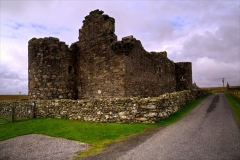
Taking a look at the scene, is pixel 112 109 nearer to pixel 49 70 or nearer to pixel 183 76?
pixel 49 70

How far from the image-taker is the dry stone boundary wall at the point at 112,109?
12570mm

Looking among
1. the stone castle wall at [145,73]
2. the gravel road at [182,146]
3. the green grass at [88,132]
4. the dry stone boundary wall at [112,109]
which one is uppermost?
the stone castle wall at [145,73]

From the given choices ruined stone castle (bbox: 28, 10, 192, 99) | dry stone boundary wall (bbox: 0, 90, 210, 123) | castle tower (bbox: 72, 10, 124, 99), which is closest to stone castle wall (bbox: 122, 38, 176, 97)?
ruined stone castle (bbox: 28, 10, 192, 99)

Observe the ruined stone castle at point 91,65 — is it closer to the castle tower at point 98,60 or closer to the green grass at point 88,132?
the castle tower at point 98,60

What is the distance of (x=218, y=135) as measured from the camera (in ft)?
29.9

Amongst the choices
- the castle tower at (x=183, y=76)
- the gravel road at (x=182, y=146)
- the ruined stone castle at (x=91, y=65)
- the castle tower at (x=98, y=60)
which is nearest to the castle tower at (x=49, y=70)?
the ruined stone castle at (x=91, y=65)

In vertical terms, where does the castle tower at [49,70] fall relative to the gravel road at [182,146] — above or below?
above

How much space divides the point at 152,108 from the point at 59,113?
7918 millimetres

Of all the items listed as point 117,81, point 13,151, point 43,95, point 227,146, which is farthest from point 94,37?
point 227,146

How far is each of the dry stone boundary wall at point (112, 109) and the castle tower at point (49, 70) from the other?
1.93 meters

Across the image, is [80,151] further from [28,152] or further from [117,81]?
[117,81]

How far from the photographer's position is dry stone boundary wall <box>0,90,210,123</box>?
12570 mm

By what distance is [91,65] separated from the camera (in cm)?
1894

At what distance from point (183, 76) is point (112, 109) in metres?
24.2
